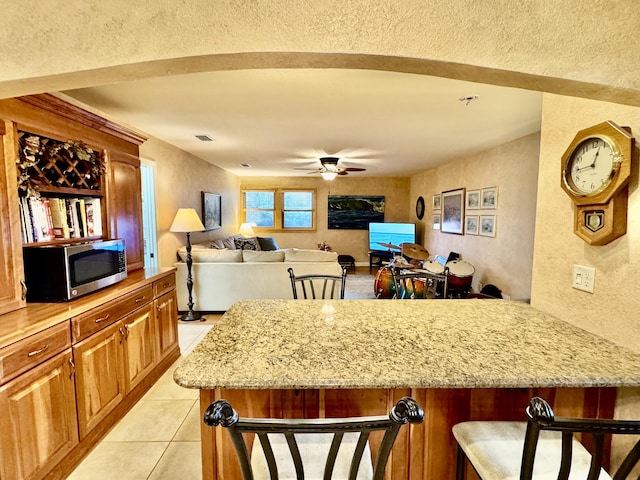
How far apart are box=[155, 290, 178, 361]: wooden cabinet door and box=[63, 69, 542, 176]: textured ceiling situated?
1729 mm

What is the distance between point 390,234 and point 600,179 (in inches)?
261

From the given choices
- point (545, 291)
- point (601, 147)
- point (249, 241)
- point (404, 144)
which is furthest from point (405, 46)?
point (249, 241)

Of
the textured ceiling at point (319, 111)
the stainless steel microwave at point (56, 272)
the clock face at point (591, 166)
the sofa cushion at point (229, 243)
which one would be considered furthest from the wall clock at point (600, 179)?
the sofa cushion at point (229, 243)

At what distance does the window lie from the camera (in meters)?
8.36

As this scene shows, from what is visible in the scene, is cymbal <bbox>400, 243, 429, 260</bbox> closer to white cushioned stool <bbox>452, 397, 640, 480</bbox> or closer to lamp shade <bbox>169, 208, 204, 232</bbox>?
lamp shade <bbox>169, 208, 204, 232</bbox>

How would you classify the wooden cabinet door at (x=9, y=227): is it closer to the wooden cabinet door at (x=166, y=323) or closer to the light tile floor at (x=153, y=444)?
the light tile floor at (x=153, y=444)

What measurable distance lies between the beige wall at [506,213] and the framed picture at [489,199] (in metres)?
0.07

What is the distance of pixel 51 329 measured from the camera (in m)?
1.62

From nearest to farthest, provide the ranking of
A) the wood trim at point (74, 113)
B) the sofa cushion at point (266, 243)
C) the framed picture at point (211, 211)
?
the wood trim at point (74, 113), the framed picture at point (211, 211), the sofa cushion at point (266, 243)

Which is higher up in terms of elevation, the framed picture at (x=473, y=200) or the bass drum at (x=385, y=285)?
the framed picture at (x=473, y=200)

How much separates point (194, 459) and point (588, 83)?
8.22ft

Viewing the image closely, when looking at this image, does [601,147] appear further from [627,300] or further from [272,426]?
[272,426]

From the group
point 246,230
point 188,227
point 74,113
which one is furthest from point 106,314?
point 246,230

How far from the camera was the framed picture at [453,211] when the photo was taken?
5676 millimetres
